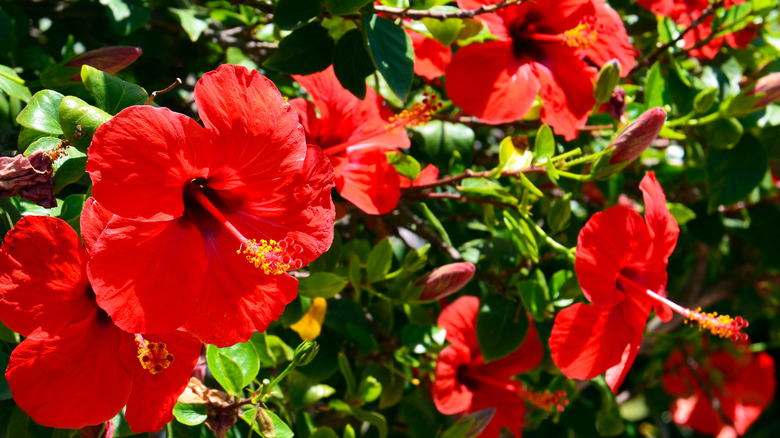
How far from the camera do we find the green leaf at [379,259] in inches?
49.6

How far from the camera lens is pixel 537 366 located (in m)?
1.49

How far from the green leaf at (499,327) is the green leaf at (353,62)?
1.52 feet

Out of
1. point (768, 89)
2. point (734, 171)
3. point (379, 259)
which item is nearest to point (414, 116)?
point (379, 259)

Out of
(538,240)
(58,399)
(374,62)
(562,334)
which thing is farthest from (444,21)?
(58,399)

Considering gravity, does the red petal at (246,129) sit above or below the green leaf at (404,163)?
above

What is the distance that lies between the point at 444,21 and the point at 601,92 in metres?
0.30

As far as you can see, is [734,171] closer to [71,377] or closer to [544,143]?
[544,143]

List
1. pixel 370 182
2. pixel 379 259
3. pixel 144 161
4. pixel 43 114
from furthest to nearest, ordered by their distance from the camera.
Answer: pixel 379 259 < pixel 370 182 < pixel 43 114 < pixel 144 161

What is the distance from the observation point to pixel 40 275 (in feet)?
2.81

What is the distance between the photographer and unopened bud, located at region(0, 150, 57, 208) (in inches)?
32.8

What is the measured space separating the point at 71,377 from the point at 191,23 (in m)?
0.74

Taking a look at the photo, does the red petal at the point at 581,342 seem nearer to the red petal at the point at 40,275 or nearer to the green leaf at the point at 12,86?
the red petal at the point at 40,275

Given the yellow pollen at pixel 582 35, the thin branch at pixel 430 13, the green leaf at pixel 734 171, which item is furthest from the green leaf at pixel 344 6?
the green leaf at pixel 734 171

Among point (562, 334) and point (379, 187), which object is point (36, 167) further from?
point (562, 334)
